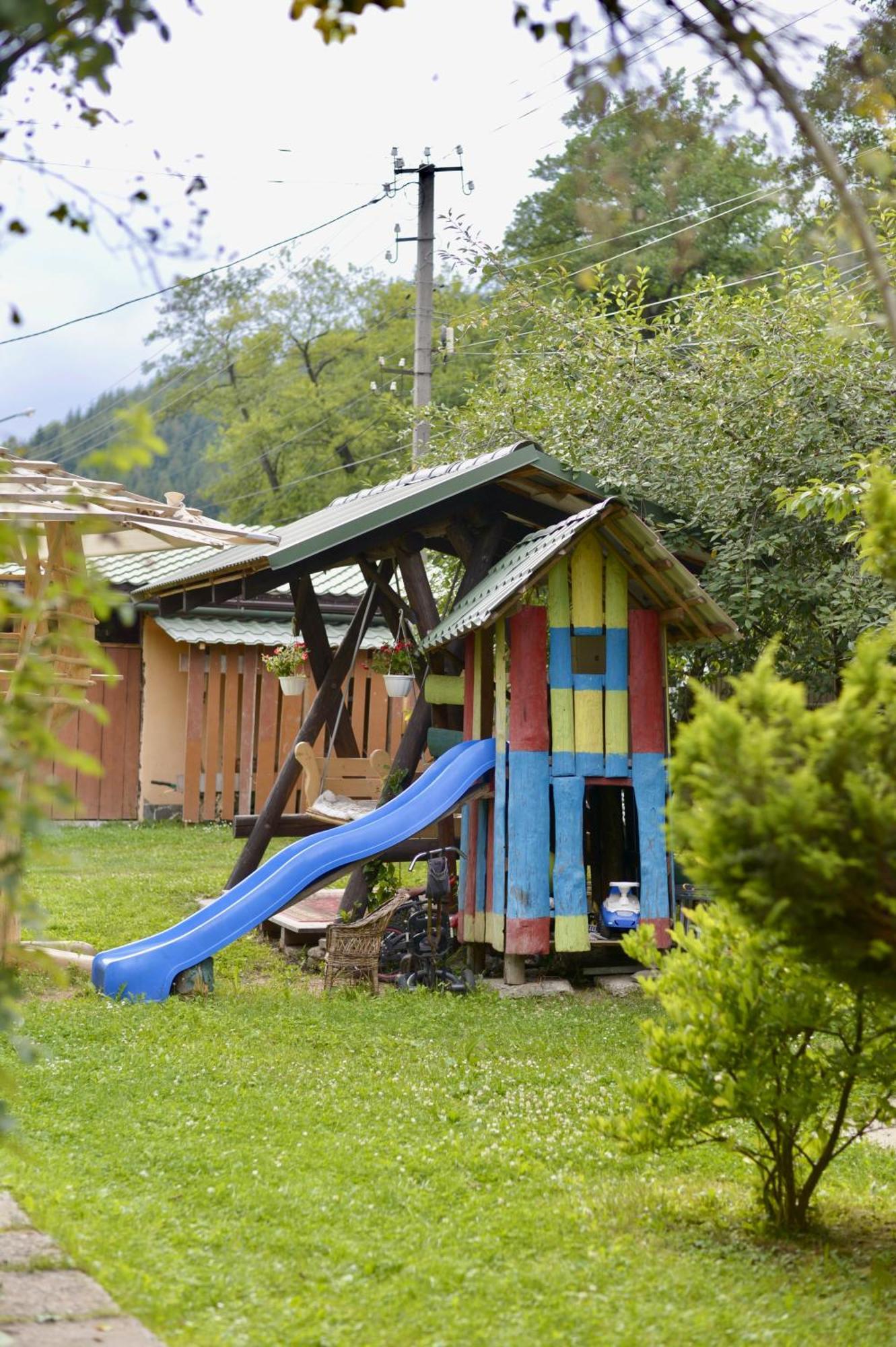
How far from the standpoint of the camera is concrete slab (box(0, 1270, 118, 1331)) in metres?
3.48

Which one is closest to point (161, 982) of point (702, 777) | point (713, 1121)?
point (713, 1121)

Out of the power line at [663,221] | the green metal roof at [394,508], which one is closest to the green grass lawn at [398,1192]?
the green metal roof at [394,508]

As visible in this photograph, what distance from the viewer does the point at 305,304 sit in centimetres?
3716

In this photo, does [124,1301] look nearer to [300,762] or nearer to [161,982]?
[161,982]

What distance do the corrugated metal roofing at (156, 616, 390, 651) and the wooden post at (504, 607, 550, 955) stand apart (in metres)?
8.95

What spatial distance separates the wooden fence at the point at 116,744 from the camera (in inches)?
701

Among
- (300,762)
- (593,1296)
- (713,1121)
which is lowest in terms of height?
(593,1296)

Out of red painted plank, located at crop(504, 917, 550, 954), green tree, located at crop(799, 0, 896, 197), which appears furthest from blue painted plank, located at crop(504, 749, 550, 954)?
green tree, located at crop(799, 0, 896, 197)

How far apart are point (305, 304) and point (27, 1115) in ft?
111

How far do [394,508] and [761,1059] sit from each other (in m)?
5.40

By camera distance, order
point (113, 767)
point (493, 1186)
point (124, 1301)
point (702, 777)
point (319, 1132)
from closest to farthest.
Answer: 1. point (702, 777)
2. point (124, 1301)
3. point (493, 1186)
4. point (319, 1132)
5. point (113, 767)

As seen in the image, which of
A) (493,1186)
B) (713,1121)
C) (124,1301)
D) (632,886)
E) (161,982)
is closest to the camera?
(124,1301)

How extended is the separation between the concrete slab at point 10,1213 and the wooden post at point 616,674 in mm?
5041

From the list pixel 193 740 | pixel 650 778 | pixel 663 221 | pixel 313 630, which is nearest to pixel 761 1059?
pixel 650 778
